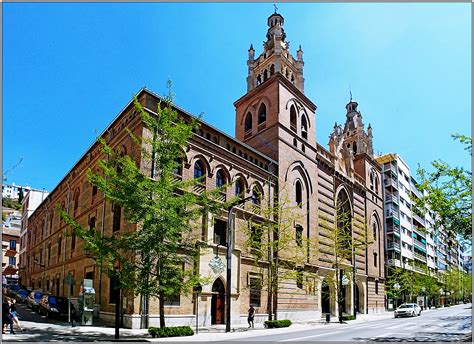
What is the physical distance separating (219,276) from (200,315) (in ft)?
9.42

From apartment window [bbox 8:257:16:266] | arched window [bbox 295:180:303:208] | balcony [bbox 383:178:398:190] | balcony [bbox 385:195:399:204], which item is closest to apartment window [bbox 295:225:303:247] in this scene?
arched window [bbox 295:180:303:208]

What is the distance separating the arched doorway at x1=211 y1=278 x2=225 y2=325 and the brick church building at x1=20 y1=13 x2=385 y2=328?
6 centimetres

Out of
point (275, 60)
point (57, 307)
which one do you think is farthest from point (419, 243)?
point (57, 307)

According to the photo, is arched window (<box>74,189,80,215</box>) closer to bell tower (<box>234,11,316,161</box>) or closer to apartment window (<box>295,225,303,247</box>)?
bell tower (<box>234,11,316,161</box>)

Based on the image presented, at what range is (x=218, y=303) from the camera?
87.7 ft

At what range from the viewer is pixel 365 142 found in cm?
5459

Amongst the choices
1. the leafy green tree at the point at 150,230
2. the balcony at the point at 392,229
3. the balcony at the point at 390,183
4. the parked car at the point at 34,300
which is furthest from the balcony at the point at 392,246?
the leafy green tree at the point at 150,230

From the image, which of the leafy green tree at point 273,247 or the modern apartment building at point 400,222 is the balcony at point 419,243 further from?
the leafy green tree at point 273,247

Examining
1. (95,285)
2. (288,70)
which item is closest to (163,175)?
(95,285)

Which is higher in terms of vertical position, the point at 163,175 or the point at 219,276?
the point at 163,175

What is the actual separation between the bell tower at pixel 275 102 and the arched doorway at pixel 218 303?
12.0 metres

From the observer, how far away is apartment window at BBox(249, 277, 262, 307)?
29.2 meters

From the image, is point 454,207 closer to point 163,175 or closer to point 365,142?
point 163,175

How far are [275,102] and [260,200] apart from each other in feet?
29.9
